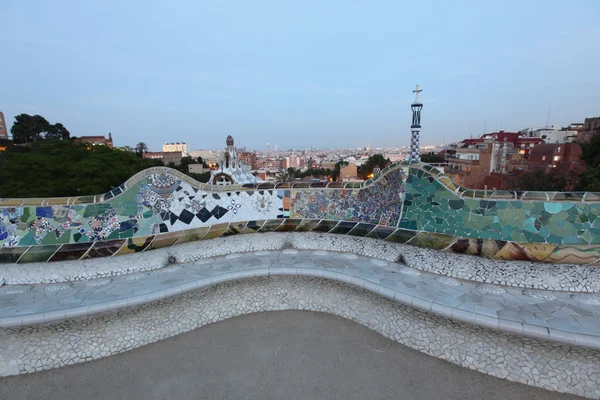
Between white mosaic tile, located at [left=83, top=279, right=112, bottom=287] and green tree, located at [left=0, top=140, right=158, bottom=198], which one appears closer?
white mosaic tile, located at [left=83, top=279, right=112, bottom=287]

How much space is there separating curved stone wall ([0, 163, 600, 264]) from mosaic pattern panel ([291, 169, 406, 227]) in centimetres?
2

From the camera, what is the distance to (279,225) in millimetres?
7043

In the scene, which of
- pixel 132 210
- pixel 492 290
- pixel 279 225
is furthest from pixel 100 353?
pixel 492 290

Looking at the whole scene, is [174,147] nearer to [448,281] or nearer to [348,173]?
[348,173]

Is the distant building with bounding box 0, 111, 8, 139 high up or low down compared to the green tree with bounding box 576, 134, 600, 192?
up

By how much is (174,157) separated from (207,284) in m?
74.7

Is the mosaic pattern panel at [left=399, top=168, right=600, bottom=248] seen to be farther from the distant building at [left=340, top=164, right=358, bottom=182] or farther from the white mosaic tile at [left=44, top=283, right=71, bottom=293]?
the distant building at [left=340, top=164, right=358, bottom=182]

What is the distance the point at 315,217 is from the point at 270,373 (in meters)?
→ 3.83

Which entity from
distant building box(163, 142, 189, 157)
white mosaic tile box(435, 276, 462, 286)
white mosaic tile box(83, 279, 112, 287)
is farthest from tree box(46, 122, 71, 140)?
distant building box(163, 142, 189, 157)

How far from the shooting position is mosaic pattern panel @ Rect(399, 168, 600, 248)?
15.4ft

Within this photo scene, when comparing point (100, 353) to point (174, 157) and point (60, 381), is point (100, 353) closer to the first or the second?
point (60, 381)

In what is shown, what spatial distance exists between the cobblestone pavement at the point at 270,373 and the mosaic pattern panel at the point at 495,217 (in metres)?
2.54

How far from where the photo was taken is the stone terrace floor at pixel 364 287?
378cm

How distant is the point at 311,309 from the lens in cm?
537
